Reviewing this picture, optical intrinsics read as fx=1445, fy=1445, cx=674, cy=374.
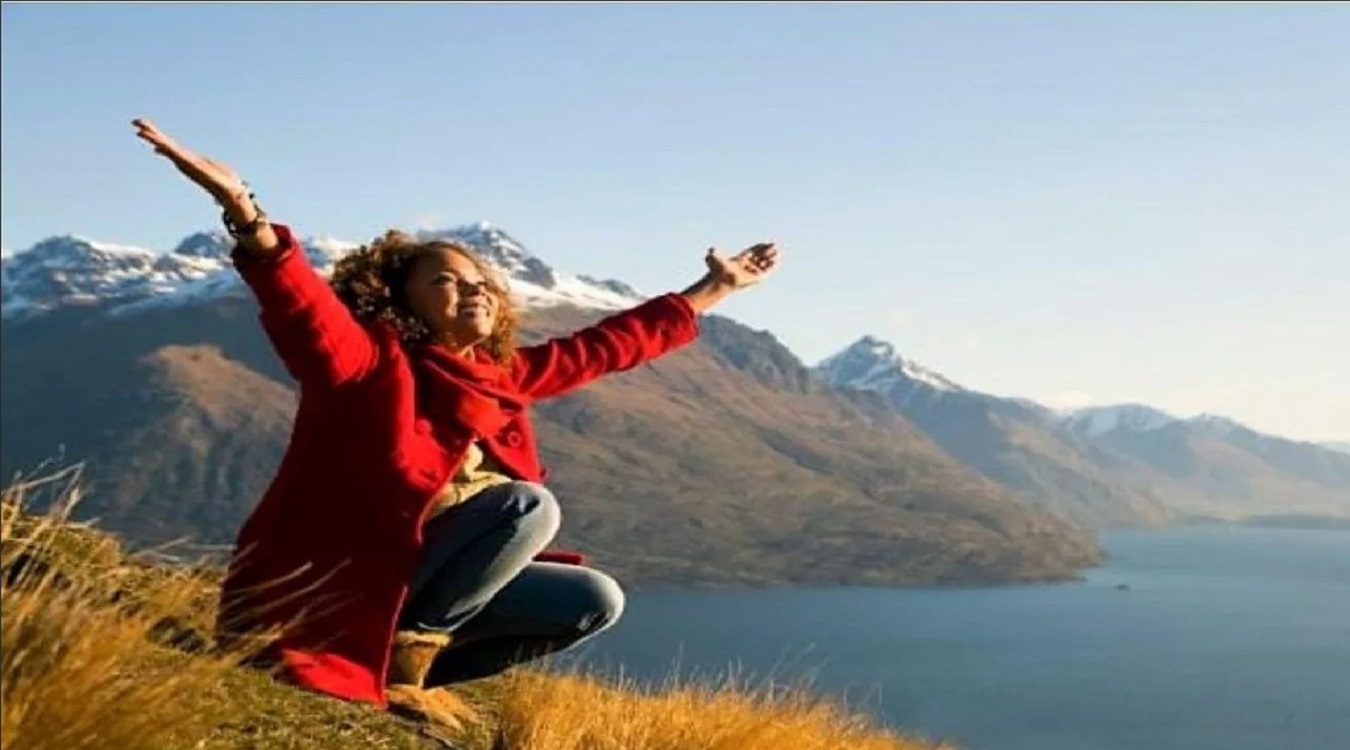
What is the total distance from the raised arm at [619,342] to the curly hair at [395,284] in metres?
0.30

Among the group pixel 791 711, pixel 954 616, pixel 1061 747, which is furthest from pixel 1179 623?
pixel 791 711

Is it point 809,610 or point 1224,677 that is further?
point 809,610

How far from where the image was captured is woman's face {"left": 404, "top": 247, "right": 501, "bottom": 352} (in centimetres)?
496

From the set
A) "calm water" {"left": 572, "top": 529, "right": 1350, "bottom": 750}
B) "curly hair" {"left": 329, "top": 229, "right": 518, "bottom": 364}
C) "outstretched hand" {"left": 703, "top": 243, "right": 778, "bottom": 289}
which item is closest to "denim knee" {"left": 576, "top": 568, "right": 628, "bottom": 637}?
"curly hair" {"left": 329, "top": 229, "right": 518, "bottom": 364}

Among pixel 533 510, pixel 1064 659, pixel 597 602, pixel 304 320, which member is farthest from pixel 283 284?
pixel 1064 659

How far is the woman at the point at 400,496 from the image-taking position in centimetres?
446

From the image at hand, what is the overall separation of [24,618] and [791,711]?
14.5 feet

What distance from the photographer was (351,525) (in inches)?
182

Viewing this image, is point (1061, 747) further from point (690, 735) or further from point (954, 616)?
point (954, 616)

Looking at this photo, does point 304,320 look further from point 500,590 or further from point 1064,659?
point 1064,659

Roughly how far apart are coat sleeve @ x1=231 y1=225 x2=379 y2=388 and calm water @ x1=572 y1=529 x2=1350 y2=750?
159ft

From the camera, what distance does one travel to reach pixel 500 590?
5.16 m

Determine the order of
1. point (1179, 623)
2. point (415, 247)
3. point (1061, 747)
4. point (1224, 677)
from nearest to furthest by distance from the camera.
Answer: point (415, 247), point (1061, 747), point (1224, 677), point (1179, 623)

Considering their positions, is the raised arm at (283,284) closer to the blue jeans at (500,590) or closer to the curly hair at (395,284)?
the curly hair at (395,284)
